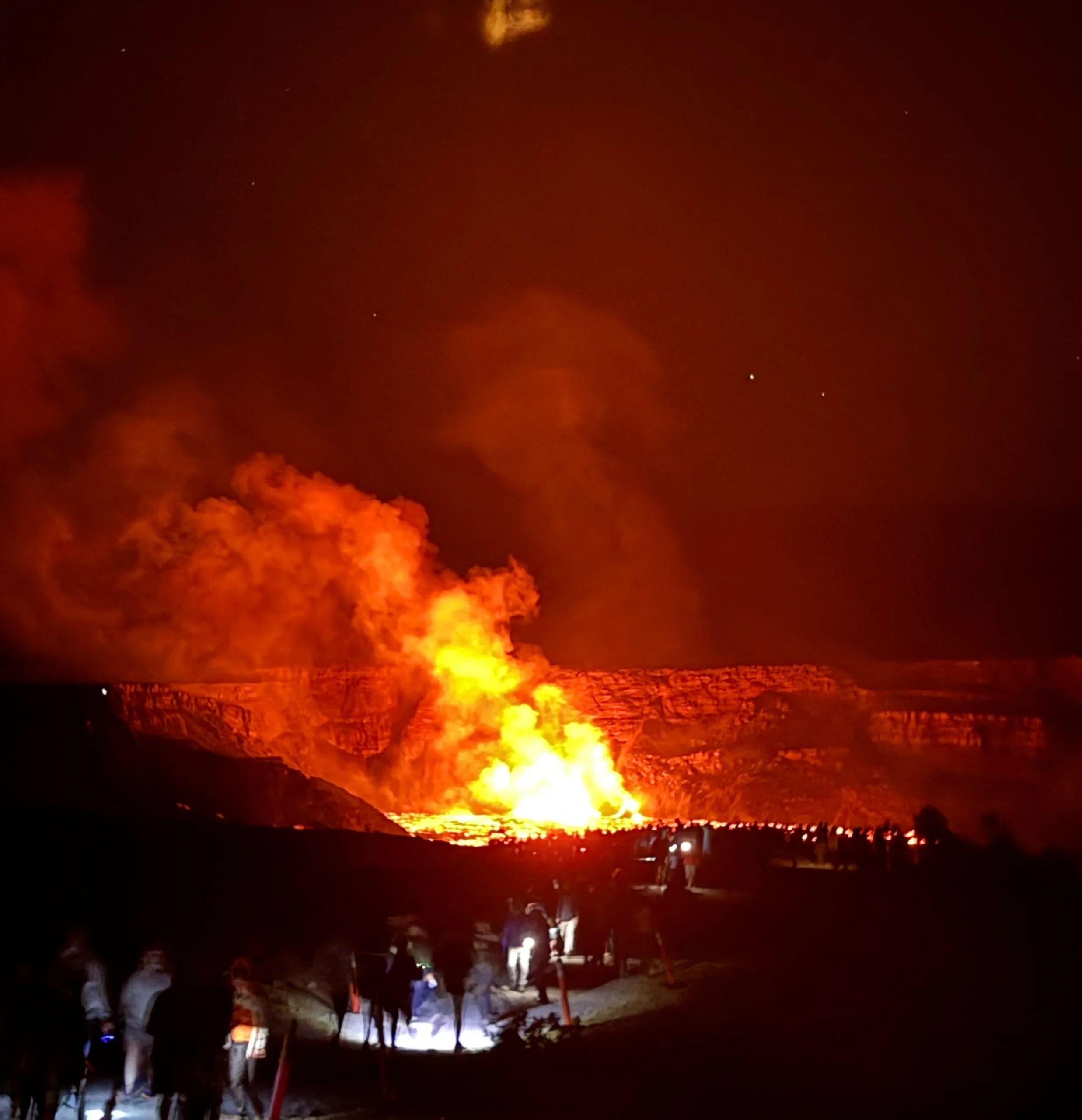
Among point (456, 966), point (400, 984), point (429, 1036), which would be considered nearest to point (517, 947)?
point (456, 966)

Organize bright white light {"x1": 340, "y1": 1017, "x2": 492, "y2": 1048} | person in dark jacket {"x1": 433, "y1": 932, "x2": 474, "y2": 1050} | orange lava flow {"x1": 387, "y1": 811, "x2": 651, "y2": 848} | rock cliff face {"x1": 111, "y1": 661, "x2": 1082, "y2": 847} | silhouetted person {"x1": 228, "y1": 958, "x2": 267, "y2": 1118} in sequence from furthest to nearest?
rock cliff face {"x1": 111, "y1": 661, "x2": 1082, "y2": 847}, orange lava flow {"x1": 387, "y1": 811, "x2": 651, "y2": 848}, person in dark jacket {"x1": 433, "y1": 932, "x2": 474, "y2": 1050}, bright white light {"x1": 340, "y1": 1017, "x2": 492, "y2": 1048}, silhouetted person {"x1": 228, "y1": 958, "x2": 267, "y2": 1118}

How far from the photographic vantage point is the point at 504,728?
165ft

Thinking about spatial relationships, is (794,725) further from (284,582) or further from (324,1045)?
(324,1045)

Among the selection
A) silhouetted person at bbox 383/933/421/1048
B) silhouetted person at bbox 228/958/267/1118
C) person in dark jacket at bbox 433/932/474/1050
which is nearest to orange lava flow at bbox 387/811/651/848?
person in dark jacket at bbox 433/932/474/1050

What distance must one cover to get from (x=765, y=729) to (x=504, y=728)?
1290cm

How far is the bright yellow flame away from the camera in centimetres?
4741

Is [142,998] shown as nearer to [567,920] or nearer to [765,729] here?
[567,920]

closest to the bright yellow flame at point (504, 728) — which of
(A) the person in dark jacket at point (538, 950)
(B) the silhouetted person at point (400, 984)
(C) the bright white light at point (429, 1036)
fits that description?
(A) the person in dark jacket at point (538, 950)

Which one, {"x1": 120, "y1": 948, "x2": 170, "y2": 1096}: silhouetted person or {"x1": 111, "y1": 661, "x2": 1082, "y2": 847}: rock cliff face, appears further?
{"x1": 111, "y1": 661, "x2": 1082, "y2": 847}: rock cliff face

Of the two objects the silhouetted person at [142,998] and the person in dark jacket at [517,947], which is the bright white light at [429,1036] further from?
the silhouetted person at [142,998]

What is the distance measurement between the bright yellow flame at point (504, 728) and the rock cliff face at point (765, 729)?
9.32 ft

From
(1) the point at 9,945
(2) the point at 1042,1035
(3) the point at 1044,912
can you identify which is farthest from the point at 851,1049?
(1) the point at 9,945

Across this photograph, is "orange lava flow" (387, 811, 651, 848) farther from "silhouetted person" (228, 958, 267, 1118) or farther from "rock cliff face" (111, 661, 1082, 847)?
"silhouetted person" (228, 958, 267, 1118)

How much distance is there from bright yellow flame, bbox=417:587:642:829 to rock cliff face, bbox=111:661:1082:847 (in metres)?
2.84
